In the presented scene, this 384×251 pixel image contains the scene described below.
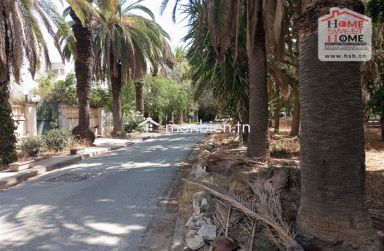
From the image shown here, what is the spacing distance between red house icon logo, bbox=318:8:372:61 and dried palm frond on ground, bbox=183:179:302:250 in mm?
1821

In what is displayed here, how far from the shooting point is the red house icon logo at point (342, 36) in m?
4.34

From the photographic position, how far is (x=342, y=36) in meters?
4.76

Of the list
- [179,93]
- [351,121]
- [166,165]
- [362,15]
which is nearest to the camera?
[351,121]

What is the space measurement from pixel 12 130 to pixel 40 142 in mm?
2307

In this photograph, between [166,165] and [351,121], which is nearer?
[351,121]

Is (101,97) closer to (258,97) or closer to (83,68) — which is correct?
(83,68)

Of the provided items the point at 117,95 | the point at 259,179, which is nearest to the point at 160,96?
the point at 117,95

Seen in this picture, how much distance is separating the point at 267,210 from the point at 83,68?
17.1m

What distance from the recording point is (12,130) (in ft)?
47.1

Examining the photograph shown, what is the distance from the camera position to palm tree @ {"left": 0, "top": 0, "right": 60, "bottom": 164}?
524 inches

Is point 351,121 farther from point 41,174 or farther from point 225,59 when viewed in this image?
point 41,174

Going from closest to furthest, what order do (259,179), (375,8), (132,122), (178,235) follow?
(178,235)
(259,179)
(375,8)
(132,122)

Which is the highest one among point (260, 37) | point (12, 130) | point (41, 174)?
point (260, 37)

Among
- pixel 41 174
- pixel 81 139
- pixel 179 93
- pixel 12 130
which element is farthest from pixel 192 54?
pixel 179 93
